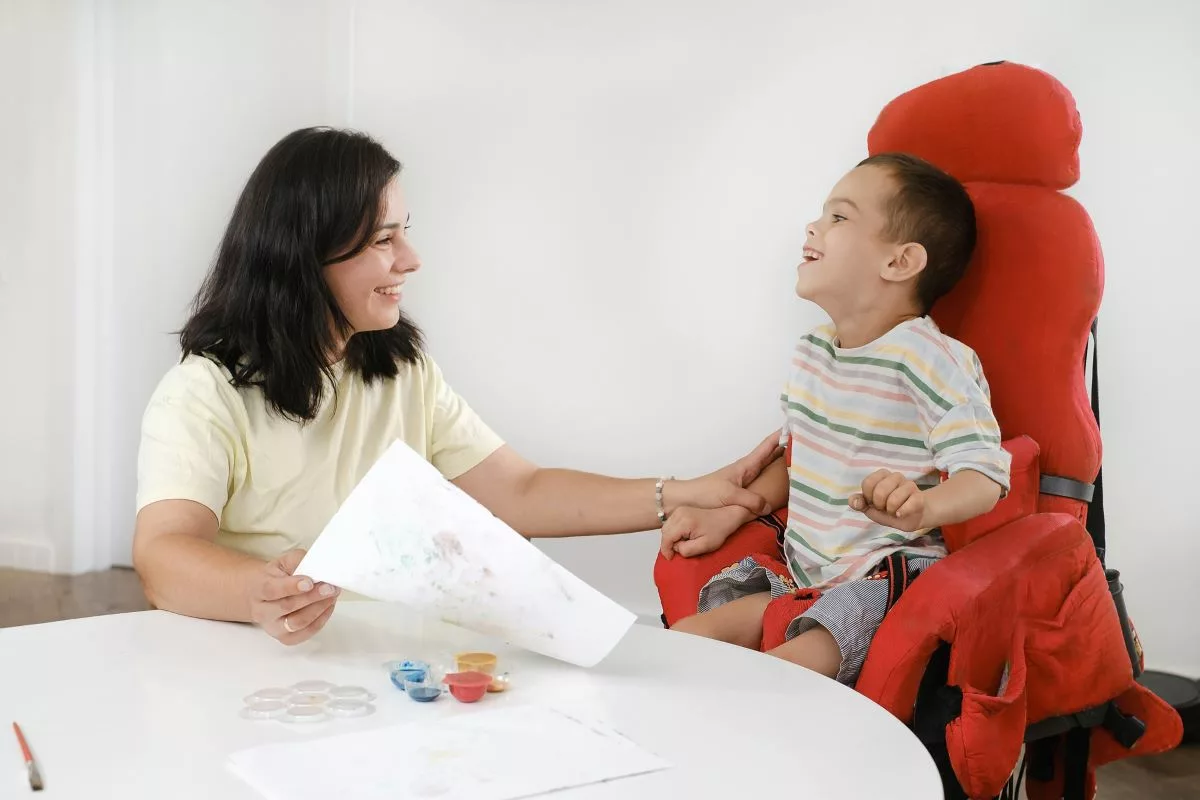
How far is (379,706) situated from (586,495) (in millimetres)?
761

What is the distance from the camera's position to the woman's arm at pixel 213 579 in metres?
1.02

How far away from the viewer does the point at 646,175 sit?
2.85 m

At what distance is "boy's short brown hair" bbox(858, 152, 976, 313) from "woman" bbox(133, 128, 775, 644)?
13.7 inches

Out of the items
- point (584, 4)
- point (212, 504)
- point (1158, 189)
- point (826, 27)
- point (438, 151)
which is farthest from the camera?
point (438, 151)

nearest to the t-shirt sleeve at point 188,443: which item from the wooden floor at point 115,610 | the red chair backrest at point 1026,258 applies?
the red chair backrest at point 1026,258

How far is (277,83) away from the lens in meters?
3.30

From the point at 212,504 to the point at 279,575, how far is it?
34 cm

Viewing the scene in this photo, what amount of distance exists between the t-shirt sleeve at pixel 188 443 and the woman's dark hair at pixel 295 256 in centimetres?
7

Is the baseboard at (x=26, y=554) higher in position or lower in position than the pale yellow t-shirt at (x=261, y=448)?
lower

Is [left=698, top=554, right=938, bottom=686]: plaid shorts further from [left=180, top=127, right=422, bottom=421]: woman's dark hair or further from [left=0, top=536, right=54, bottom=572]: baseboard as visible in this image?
[left=0, top=536, right=54, bottom=572]: baseboard

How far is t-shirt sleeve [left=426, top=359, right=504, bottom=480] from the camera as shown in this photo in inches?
67.6

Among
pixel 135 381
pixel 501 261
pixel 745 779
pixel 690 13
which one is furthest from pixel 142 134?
pixel 745 779

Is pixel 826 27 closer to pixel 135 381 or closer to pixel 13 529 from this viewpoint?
pixel 135 381

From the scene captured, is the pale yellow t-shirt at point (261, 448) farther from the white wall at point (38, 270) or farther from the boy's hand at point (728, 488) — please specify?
the white wall at point (38, 270)
